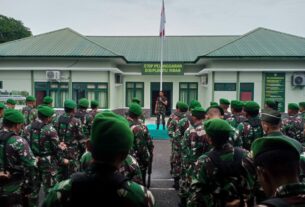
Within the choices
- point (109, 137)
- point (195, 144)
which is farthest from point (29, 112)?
point (109, 137)

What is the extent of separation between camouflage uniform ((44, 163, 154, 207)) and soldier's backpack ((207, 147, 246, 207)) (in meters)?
1.22

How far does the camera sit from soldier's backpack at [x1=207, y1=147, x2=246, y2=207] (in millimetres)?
2705

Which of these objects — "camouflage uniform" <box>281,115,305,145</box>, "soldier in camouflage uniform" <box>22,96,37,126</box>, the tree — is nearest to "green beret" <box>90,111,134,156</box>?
"camouflage uniform" <box>281,115,305,145</box>

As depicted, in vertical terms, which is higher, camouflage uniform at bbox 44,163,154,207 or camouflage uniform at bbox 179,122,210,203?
camouflage uniform at bbox 44,163,154,207

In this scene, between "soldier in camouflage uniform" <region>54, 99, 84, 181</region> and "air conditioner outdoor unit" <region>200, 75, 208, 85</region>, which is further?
"air conditioner outdoor unit" <region>200, 75, 208, 85</region>

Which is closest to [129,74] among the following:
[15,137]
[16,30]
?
[15,137]

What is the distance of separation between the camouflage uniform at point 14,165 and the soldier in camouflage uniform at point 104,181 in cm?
206

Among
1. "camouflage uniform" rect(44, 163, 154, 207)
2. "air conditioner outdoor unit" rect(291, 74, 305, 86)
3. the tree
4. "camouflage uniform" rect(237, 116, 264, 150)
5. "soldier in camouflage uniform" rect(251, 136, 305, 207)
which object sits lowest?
"camouflage uniform" rect(237, 116, 264, 150)

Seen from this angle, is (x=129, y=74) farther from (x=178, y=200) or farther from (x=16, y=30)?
(x=16, y=30)

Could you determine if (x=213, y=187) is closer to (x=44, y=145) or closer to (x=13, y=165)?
(x=13, y=165)

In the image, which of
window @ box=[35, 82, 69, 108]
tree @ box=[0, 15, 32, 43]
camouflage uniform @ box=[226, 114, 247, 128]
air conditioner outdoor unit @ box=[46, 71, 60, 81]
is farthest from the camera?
tree @ box=[0, 15, 32, 43]

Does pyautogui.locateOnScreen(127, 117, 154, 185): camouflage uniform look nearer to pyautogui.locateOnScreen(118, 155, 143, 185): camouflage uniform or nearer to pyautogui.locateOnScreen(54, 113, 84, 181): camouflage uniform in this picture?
pyautogui.locateOnScreen(54, 113, 84, 181): camouflage uniform

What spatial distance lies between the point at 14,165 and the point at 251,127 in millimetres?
4008

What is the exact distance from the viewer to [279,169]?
1582 mm
